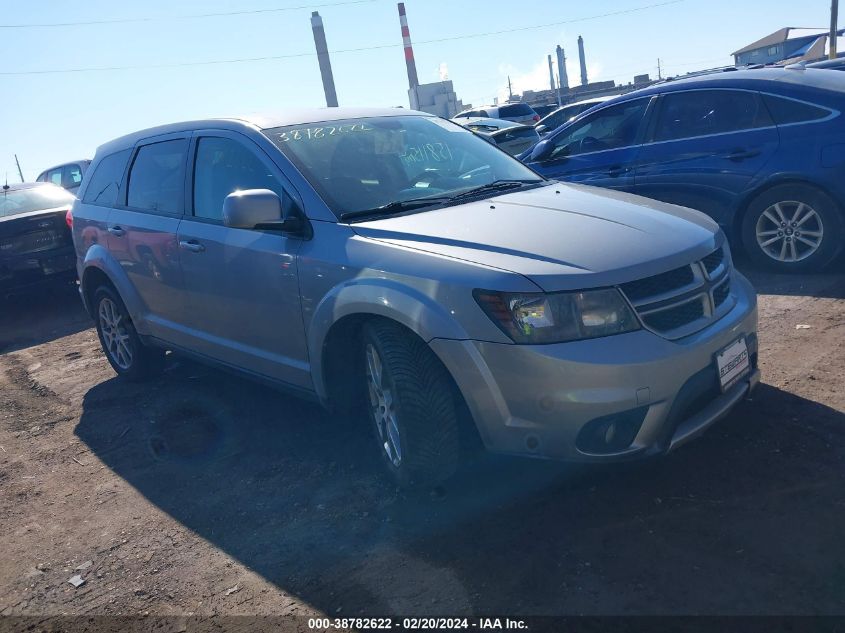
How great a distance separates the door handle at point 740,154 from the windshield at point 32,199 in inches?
282

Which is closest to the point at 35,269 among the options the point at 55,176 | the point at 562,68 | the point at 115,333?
the point at 115,333

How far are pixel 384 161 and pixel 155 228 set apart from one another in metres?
1.69

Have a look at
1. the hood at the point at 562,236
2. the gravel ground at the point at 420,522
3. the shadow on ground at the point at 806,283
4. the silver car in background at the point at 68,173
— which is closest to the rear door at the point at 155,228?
the gravel ground at the point at 420,522

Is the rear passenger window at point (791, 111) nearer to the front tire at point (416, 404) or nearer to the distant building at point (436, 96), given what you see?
the front tire at point (416, 404)

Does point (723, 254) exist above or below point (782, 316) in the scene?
above

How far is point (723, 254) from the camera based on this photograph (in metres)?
3.69

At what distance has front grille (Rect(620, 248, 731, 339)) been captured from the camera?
3072 millimetres

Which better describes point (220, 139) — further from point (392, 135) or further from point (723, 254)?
point (723, 254)

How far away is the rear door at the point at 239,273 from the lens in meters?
3.94

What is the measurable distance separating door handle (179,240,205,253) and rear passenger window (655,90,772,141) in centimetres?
452

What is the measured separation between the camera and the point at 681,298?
3.20 metres

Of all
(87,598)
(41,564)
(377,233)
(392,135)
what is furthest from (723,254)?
(41,564)

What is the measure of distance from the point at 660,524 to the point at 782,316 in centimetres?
292

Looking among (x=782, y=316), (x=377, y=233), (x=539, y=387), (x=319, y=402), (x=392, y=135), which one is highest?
(x=392, y=135)
